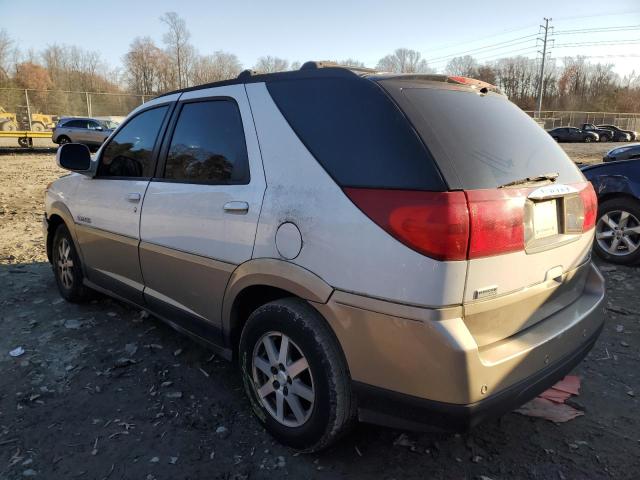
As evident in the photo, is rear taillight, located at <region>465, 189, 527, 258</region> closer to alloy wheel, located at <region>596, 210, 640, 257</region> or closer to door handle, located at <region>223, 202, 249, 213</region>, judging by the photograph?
door handle, located at <region>223, 202, 249, 213</region>

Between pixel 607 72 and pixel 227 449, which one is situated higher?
pixel 607 72

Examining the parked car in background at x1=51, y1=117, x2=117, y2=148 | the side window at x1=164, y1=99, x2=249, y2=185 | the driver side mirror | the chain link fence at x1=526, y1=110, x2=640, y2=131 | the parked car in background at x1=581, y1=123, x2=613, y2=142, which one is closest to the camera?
the side window at x1=164, y1=99, x2=249, y2=185

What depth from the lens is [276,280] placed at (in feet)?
7.61

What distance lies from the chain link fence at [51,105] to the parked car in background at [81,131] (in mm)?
8265

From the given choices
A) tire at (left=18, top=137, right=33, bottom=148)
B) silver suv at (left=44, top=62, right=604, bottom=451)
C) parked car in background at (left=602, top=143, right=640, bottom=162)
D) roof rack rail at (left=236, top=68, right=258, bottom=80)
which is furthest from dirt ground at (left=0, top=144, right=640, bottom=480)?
tire at (left=18, top=137, right=33, bottom=148)

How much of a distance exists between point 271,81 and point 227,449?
1968 mm

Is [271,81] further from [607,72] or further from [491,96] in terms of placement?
[607,72]

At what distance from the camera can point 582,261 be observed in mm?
2607

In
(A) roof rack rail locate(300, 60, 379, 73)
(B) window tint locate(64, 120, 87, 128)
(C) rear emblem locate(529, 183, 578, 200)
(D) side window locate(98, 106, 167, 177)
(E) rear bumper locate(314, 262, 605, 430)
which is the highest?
(B) window tint locate(64, 120, 87, 128)

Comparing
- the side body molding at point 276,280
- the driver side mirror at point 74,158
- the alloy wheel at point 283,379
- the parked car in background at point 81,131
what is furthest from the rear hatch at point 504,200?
the parked car in background at point 81,131

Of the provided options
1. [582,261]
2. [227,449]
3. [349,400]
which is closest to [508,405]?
[349,400]

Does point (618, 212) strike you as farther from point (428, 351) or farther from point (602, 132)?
point (602, 132)

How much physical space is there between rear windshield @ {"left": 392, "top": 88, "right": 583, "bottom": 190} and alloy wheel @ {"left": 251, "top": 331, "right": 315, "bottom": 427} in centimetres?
113

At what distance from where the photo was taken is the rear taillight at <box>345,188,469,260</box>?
Result: 183cm
